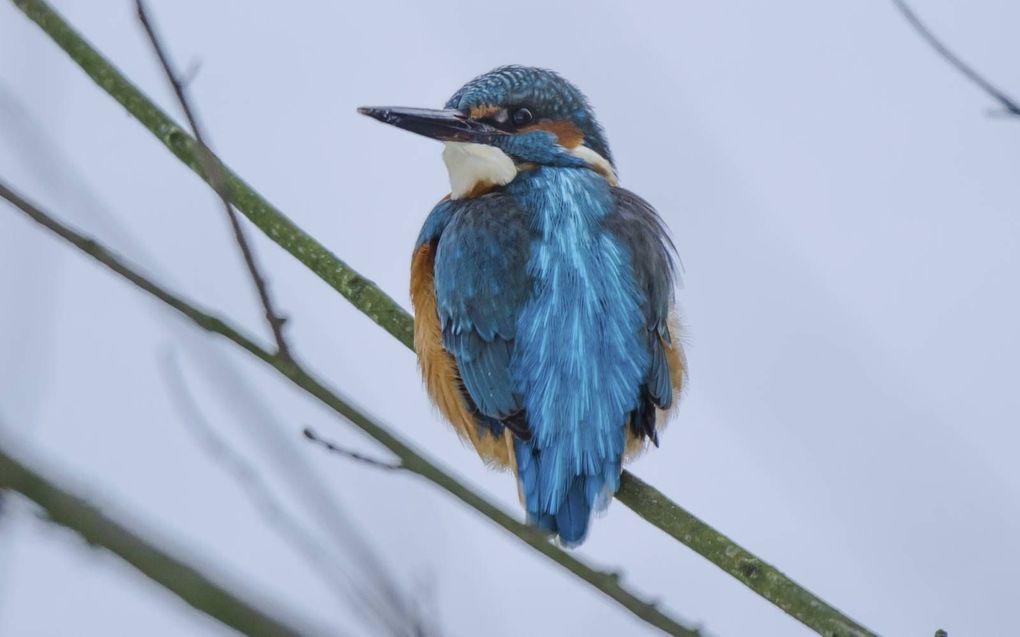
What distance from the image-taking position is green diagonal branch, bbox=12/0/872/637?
231 cm

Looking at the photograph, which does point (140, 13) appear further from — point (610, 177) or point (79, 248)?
point (610, 177)

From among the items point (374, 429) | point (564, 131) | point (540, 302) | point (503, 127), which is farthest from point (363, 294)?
point (374, 429)

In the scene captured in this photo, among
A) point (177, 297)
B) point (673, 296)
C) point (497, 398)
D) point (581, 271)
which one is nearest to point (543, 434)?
point (497, 398)

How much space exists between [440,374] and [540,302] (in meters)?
0.37

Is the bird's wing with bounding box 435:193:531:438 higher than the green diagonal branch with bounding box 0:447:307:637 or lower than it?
higher

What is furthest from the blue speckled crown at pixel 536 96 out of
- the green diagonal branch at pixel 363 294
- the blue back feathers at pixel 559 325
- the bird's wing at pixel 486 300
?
the green diagonal branch at pixel 363 294

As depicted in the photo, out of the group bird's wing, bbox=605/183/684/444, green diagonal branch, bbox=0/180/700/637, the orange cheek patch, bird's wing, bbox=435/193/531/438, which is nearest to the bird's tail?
bird's wing, bbox=435/193/531/438

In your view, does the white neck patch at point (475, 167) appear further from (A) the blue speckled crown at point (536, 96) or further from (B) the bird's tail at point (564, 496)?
(B) the bird's tail at point (564, 496)

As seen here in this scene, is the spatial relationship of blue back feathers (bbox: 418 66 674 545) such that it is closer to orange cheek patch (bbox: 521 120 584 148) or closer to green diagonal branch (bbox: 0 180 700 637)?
orange cheek patch (bbox: 521 120 584 148)

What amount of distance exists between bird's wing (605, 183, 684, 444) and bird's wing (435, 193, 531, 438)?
25 centimetres

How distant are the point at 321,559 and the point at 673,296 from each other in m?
1.58

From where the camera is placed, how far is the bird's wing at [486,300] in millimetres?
2805

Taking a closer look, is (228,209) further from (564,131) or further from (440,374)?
(564,131)

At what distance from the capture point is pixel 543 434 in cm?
270
